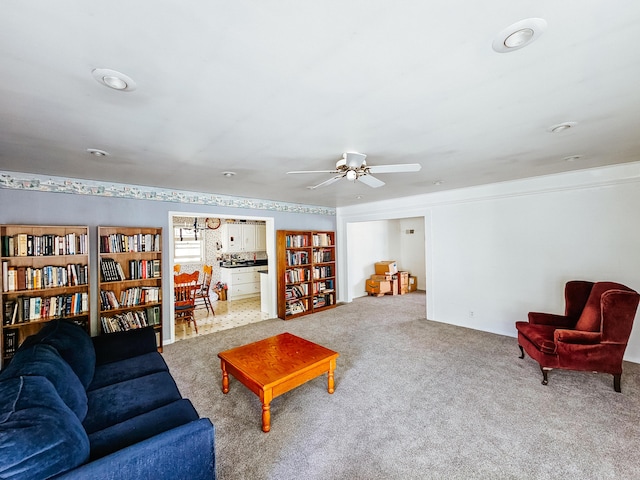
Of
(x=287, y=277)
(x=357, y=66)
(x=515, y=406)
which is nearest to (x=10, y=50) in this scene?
(x=357, y=66)

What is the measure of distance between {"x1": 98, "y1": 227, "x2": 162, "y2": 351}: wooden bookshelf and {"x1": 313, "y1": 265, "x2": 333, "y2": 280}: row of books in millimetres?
2991

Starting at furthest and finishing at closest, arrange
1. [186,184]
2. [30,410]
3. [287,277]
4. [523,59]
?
[287,277]
[186,184]
[523,59]
[30,410]

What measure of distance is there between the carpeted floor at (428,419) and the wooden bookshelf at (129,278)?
2.22 ft

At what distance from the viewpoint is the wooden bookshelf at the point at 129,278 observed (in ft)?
11.7

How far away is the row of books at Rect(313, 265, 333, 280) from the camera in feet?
19.6

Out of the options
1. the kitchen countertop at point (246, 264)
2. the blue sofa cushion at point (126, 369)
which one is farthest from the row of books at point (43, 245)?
the kitchen countertop at point (246, 264)

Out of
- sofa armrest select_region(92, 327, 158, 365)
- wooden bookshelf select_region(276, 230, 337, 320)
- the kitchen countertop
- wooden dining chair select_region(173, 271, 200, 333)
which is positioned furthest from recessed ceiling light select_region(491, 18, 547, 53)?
the kitchen countertop

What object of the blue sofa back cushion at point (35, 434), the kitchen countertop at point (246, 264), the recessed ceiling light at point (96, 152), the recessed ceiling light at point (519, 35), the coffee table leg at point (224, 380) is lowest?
the coffee table leg at point (224, 380)

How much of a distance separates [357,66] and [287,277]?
4482mm

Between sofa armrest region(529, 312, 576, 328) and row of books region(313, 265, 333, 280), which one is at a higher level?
row of books region(313, 265, 333, 280)

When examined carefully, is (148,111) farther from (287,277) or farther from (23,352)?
(287,277)

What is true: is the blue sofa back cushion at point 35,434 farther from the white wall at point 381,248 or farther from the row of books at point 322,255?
the white wall at point 381,248

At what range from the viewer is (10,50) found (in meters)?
1.21

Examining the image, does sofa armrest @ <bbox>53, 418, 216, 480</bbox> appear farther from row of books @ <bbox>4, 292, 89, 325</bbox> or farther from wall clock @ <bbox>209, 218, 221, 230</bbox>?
wall clock @ <bbox>209, 218, 221, 230</bbox>
